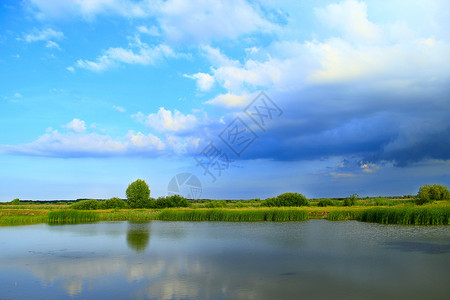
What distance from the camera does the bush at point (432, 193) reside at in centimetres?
3067

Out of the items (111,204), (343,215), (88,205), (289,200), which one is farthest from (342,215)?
(88,205)

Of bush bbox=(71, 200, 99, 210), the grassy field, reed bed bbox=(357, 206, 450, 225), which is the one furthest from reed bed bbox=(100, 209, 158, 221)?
reed bed bbox=(357, 206, 450, 225)

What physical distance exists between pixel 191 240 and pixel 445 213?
1733 cm

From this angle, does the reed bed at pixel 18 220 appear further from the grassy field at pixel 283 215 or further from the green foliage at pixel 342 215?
the green foliage at pixel 342 215

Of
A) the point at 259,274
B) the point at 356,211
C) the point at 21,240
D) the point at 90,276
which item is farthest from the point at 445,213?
the point at 21,240

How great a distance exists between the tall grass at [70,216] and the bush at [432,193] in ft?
113

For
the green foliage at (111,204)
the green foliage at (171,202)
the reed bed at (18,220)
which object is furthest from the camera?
the green foliage at (111,204)

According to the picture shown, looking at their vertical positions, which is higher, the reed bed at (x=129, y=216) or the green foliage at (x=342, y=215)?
the green foliage at (x=342, y=215)

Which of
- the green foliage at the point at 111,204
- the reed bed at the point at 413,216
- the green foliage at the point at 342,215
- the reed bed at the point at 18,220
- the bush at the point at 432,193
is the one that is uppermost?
the bush at the point at 432,193

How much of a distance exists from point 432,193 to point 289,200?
1627cm

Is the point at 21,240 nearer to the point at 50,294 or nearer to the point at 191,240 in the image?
the point at 191,240

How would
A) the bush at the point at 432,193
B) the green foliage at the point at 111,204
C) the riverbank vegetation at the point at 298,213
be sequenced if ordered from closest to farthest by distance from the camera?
the riverbank vegetation at the point at 298,213, the bush at the point at 432,193, the green foliage at the point at 111,204

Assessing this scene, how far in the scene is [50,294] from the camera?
27.8 ft

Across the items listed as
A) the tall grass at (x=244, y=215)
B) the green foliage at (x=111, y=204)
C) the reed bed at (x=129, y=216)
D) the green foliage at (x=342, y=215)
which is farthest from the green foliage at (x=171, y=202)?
the green foliage at (x=342, y=215)
